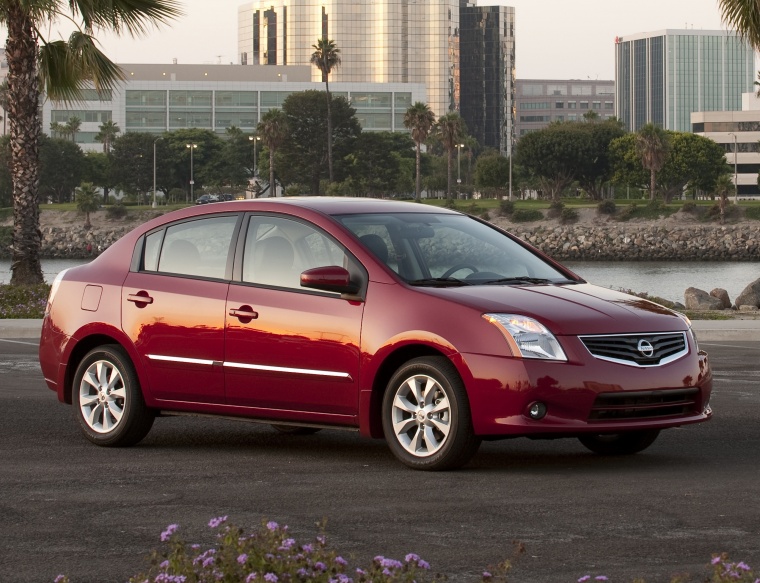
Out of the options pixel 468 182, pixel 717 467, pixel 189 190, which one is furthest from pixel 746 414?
pixel 468 182

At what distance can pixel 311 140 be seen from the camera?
455ft

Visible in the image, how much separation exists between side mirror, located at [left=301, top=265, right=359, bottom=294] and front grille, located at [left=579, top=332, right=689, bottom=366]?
1461mm

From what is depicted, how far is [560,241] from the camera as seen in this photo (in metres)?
114

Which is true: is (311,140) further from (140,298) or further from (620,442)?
(620,442)

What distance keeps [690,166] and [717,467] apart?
134 metres

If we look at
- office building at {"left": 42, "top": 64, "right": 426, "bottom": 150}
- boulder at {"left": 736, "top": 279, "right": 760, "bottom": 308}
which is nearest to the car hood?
boulder at {"left": 736, "top": 279, "right": 760, "bottom": 308}

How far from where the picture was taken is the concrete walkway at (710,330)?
19984mm

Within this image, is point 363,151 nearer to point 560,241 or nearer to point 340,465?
point 560,241

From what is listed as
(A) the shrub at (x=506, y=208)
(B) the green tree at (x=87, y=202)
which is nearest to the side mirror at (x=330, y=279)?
(A) the shrub at (x=506, y=208)

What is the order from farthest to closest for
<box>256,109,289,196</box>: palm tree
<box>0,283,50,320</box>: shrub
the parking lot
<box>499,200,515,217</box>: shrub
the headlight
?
<box>256,109,289,196</box>: palm tree < <box>499,200,515,217</box>: shrub < <box>0,283,50,320</box>: shrub < the headlight < the parking lot

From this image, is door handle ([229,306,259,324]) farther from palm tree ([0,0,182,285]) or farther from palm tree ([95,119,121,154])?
palm tree ([95,119,121,154])

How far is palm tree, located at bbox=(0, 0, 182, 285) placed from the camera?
24359 mm

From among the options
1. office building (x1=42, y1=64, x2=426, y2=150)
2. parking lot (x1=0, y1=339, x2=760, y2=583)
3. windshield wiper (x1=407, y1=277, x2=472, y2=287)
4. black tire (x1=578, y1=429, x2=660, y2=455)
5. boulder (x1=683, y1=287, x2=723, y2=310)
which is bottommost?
parking lot (x1=0, y1=339, x2=760, y2=583)

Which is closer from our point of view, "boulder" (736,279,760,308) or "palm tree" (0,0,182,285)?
"palm tree" (0,0,182,285)
